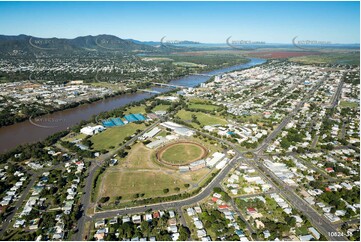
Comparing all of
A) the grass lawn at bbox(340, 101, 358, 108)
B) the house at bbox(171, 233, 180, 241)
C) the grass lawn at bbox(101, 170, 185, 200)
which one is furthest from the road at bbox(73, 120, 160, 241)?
the grass lawn at bbox(340, 101, 358, 108)

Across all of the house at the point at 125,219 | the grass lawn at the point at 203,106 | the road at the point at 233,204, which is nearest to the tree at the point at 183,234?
the road at the point at 233,204

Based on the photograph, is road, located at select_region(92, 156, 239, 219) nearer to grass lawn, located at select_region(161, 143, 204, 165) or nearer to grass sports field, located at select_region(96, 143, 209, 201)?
grass sports field, located at select_region(96, 143, 209, 201)

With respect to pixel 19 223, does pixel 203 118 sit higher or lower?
higher

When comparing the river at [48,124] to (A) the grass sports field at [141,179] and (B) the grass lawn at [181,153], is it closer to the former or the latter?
(A) the grass sports field at [141,179]

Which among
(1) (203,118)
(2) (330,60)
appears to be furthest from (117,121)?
(2) (330,60)

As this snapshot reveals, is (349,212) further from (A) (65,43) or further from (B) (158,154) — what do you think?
(A) (65,43)

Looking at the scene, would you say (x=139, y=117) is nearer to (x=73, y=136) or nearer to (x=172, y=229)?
(x=73, y=136)
